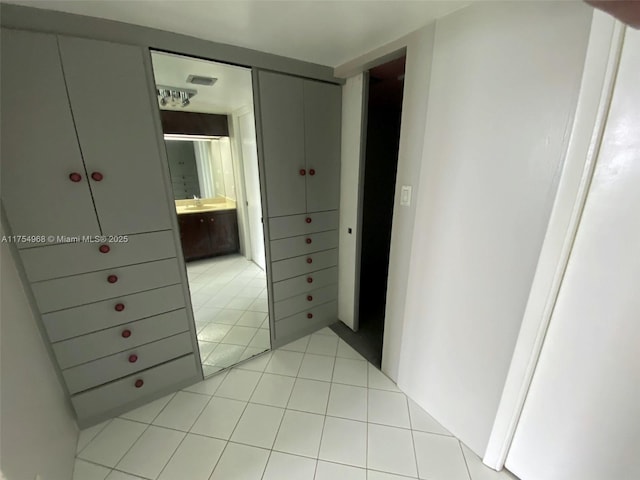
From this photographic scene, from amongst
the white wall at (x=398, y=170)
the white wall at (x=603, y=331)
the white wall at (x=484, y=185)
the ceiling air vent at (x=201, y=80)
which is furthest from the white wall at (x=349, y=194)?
the white wall at (x=603, y=331)

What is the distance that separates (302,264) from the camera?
83.9 inches

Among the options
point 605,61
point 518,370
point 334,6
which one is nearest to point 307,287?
point 518,370

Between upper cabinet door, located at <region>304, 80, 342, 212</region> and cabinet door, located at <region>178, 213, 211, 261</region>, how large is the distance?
99 cm

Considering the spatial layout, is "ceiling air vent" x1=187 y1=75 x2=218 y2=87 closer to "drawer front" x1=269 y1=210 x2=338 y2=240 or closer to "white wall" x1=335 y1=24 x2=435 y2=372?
"white wall" x1=335 y1=24 x2=435 y2=372

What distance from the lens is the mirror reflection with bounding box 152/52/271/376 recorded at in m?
1.69

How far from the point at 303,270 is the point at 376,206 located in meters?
1.28

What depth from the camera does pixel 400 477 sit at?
4.16 feet

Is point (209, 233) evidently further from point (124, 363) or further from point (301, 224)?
point (124, 363)

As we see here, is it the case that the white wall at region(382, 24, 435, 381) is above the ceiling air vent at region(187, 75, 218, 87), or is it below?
below

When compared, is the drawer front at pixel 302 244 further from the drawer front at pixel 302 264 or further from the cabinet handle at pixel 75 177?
the cabinet handle at pixel 75 177

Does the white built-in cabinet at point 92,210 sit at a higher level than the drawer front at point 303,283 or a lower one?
higher

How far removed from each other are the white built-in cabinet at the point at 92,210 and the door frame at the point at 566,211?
6.21 ft

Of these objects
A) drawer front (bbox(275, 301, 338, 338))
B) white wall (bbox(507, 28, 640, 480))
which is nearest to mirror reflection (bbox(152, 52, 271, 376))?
drawer front (bbox(275, 301, 338, 338))

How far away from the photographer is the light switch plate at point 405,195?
1.50 meters
